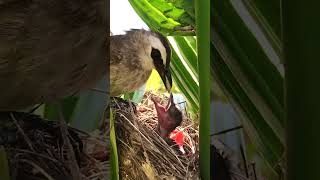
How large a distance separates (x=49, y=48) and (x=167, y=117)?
1.86 ft

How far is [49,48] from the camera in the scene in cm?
85

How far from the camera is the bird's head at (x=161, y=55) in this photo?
1306 mm

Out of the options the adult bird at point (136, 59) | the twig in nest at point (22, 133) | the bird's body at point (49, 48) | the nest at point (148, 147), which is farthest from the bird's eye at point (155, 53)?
the twig in nest at point (22, 133)

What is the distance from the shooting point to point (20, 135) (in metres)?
0.84

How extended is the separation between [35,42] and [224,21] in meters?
0.59

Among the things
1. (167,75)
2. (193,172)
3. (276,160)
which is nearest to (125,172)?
(193,172)

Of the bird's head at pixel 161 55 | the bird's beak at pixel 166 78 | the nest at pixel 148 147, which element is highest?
the bird's head at pixel 161 55

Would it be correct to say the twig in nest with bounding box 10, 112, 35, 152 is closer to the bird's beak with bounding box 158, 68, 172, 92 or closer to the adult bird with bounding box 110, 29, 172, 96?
the adult bird with bounding box 110, 29, 172, 96

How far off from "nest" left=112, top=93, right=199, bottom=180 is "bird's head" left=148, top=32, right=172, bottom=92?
6cm

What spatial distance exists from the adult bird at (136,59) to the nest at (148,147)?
5cm

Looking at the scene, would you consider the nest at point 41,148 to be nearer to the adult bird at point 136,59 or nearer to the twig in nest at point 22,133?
the twig in nest at point 22,133

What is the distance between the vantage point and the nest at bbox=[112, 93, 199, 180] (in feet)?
4.11

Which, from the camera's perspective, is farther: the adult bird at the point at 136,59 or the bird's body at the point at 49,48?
the adult bird at the point at 136,59

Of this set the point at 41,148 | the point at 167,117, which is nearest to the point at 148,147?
the point at 167,117
